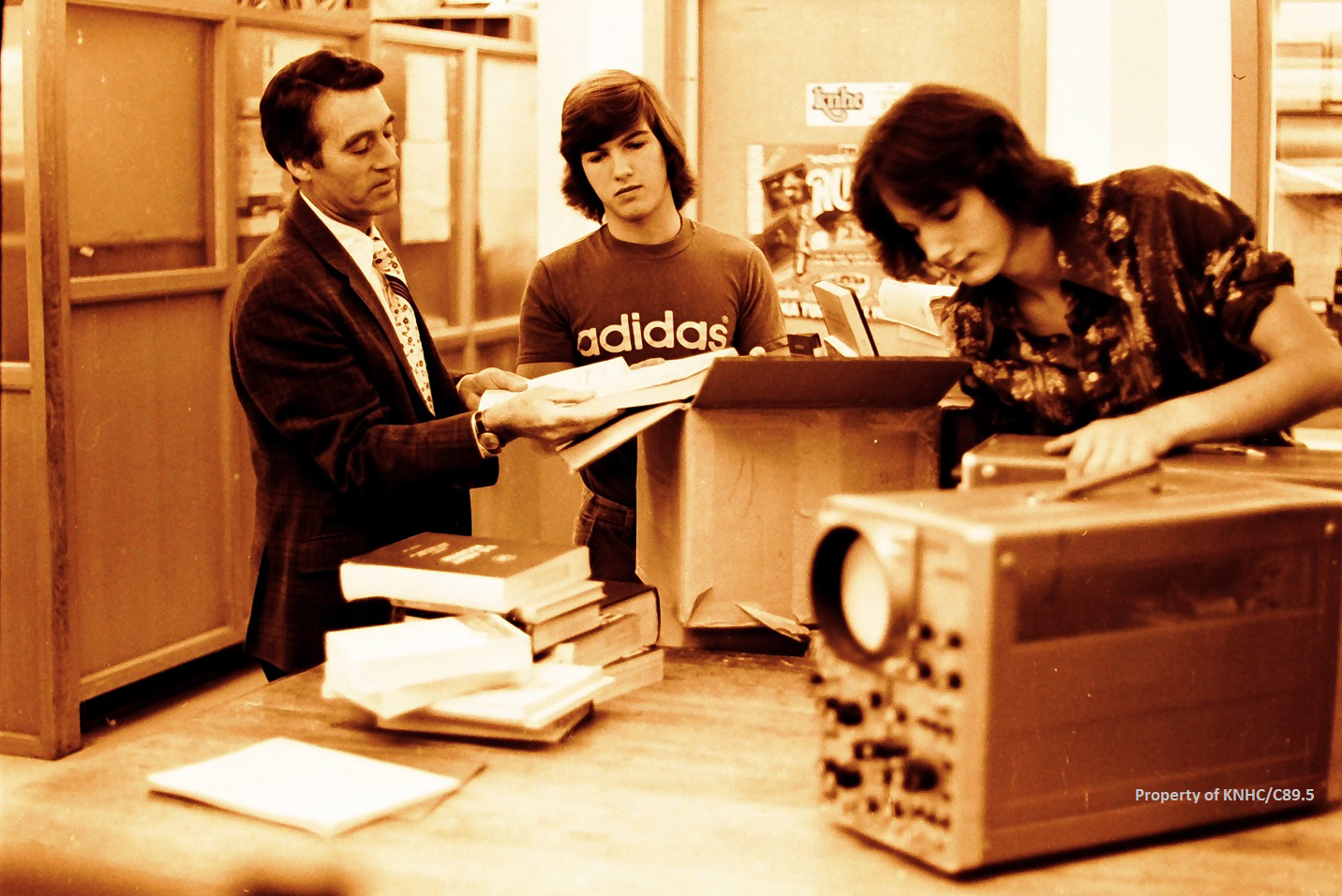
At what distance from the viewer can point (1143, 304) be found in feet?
5.19

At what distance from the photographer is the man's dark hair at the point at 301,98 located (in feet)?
7.13

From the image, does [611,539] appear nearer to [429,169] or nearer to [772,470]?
[772,470]

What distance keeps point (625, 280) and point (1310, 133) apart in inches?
70.3

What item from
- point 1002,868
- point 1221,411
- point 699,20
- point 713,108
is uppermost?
point 699,20

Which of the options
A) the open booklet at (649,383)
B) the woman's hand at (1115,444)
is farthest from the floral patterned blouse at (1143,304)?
the open booklet at (649,383)

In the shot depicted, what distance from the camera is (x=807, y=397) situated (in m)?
1.71

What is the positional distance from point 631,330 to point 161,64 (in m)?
1.76

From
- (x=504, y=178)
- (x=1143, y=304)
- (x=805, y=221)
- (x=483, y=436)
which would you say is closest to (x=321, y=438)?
(x=483, y=436)

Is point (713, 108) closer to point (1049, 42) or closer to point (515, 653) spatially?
point (1049, 42)

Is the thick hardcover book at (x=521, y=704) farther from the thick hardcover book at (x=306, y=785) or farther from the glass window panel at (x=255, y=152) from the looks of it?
the glass window panel at (x=255, y=152)

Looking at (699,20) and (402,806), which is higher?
(699,20)

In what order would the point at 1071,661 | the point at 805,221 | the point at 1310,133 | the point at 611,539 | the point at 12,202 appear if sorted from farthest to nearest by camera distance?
the point at 805,221, the point at 1310,133, the point at 12,202, the point at 611,539, the point at 1071,661

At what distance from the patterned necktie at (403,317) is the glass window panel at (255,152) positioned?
1.55 m

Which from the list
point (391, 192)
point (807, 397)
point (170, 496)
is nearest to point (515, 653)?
point (807, 397)
